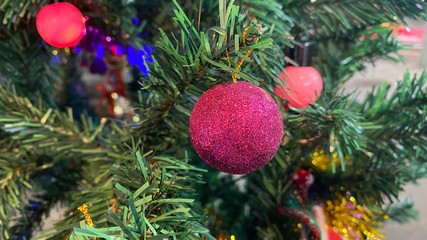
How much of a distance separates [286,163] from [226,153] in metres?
0.12

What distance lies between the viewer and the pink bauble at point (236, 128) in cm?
20

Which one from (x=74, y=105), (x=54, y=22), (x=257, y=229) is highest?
(x=54, y=22)

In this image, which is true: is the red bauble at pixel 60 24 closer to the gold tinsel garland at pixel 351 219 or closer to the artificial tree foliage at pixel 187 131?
the artificial tree foliage at pixel 187 131

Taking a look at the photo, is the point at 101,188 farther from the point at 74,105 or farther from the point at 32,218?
the point at 74,105

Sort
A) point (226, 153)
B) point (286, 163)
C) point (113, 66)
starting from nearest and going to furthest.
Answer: point (226, 153) < point (286, 163) < point (113, 66)

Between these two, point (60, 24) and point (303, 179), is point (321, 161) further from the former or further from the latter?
point (60, 24)

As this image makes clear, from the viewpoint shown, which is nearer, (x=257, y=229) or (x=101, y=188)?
(x=101, y=188)

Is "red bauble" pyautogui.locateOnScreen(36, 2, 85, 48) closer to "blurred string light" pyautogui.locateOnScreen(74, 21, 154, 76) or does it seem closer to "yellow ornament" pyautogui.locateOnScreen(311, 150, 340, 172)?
"blurred string light" pyautogui.locateOnScreen(74, 21, 154, 76)

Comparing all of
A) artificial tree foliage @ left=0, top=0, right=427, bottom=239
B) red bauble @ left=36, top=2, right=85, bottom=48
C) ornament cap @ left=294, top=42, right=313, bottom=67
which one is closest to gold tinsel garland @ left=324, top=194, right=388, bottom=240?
artificial tree foliage @ left=0, top=0, right=427, bottom=239

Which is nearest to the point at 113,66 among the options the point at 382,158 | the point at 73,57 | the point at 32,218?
the point at 73,57

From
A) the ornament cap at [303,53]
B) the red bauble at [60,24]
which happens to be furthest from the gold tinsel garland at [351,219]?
the red bauble at [60,24]

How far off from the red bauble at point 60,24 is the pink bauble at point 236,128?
0.13m

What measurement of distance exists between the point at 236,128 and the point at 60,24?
156 mm

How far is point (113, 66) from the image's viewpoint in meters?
0.48
